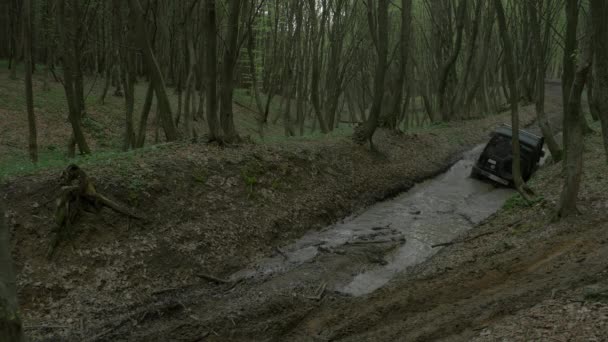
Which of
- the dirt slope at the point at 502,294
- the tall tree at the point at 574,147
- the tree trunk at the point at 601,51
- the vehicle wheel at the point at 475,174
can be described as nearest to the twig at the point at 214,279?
the dirt slope at the point at 502,294

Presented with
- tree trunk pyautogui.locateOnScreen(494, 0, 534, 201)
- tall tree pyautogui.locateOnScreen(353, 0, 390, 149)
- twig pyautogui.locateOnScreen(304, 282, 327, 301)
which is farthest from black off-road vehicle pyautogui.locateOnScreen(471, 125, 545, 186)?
twig pyautogui.locateOnScreen(304, 282, 327, 301)

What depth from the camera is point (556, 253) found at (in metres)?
7.95

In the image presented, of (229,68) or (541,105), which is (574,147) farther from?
(229,68)

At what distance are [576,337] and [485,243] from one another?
17.0 ft

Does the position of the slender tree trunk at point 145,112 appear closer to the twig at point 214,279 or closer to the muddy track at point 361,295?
the muddy track at point 361,295

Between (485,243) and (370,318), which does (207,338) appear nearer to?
(370,318)

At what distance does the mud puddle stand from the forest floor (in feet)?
1.18

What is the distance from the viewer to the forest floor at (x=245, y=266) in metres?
6.54

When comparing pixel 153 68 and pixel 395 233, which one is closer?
pixel 395 233

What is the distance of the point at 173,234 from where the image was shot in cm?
984

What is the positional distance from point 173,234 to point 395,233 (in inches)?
220

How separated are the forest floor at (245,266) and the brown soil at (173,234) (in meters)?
0.03

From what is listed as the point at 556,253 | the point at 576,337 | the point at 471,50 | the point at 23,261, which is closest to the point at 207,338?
the point at 23,261

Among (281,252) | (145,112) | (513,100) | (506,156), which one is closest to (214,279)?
(281,252)
